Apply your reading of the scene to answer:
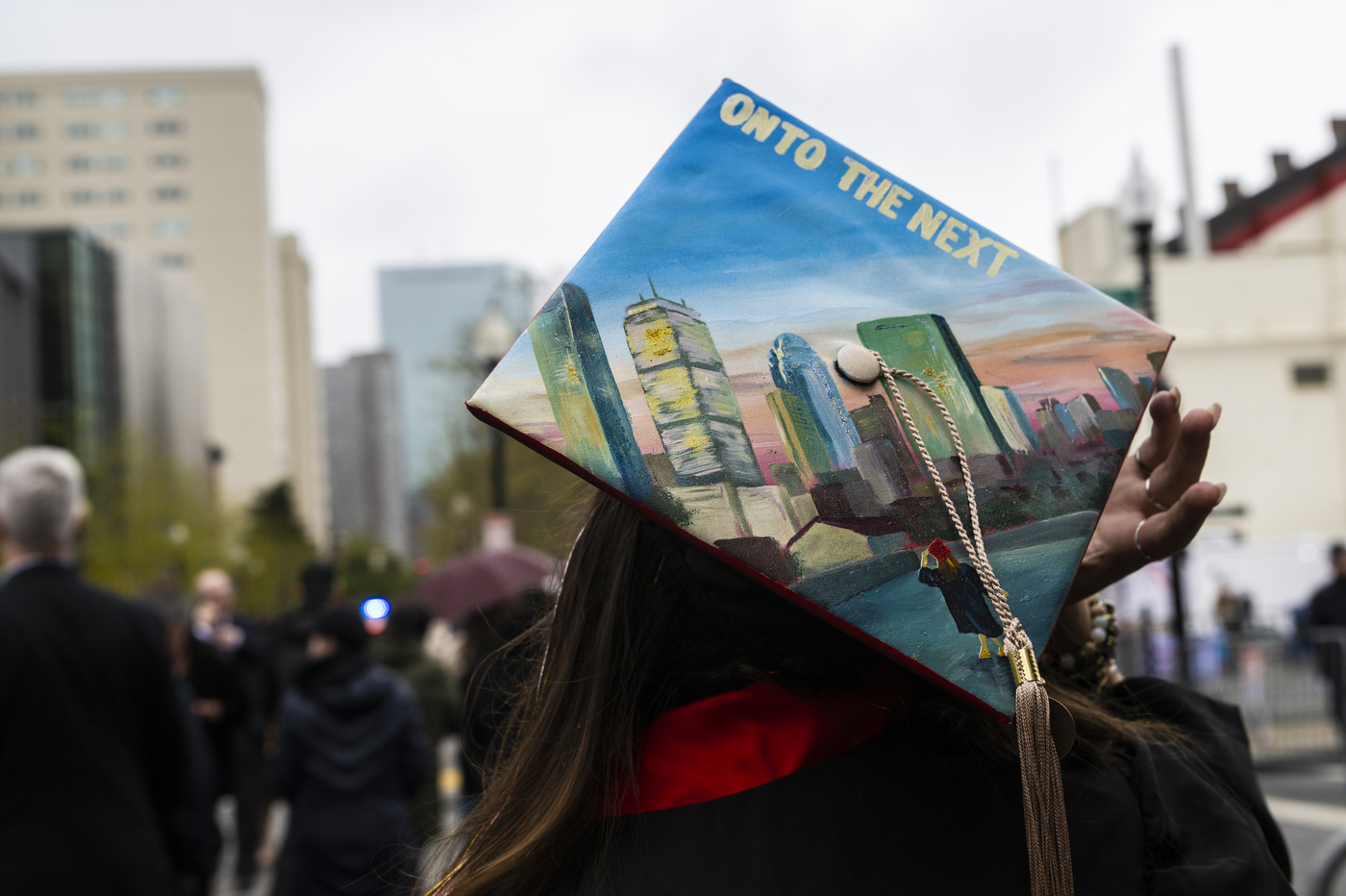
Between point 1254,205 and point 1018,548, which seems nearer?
point 1018,548

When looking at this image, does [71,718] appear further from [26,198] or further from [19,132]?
[19,132]

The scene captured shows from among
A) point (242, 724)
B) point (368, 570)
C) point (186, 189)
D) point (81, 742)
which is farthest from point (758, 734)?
point (186, 189)

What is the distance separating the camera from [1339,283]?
34625mm

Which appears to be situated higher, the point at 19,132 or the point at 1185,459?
the point at 19,132

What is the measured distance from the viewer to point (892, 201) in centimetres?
128

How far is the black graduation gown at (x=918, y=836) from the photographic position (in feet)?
3.83

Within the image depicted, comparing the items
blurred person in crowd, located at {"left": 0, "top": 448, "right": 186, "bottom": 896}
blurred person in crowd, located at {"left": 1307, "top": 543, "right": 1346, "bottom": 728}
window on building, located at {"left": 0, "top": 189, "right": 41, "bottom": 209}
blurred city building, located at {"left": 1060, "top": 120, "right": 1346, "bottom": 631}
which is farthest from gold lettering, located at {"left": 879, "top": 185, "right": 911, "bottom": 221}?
window on building, located at {"left": 0, "top": 189, "right": 41, "bottom": 209}

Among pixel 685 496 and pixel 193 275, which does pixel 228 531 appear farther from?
pixel 685 496

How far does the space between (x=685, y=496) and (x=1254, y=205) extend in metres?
47.4

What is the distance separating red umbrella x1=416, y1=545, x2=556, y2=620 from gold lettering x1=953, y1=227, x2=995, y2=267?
6.98 m

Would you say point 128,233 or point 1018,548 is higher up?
point 128,233

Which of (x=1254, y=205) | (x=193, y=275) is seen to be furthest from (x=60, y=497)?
(x=193, y=275)

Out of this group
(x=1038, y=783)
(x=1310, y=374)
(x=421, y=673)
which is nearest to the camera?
(x=1038, y=783)

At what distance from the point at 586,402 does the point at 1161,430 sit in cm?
76
